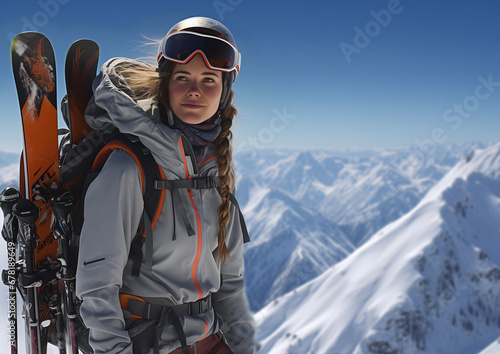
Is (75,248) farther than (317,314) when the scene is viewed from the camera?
No

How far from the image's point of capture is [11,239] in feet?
9.59

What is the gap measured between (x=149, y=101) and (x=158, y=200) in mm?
695

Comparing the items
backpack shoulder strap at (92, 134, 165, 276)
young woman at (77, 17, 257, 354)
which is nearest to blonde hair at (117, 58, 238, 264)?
young woman at (77, 17, 257, 354)

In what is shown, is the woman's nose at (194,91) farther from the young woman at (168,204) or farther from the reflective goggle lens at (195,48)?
the reflective goggle lens at (195,48)

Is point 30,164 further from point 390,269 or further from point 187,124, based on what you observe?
point 390,269

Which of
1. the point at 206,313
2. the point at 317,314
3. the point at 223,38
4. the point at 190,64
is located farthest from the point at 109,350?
the point at 317,314

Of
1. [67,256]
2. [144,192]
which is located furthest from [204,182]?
[67,256]

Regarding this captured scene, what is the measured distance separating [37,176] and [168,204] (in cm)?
107

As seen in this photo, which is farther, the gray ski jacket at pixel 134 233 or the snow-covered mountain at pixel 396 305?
the snow-covered mountain at pixel 396 305

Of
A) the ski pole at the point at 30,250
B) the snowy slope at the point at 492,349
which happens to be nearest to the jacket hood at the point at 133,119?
the ski pole at the point at 30,250

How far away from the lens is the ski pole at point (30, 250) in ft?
8.78

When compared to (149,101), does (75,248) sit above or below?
below

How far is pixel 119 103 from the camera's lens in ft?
7.98

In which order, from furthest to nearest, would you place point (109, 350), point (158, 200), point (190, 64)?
point (190, 64) → point (158, 200) → point (109, 350)
